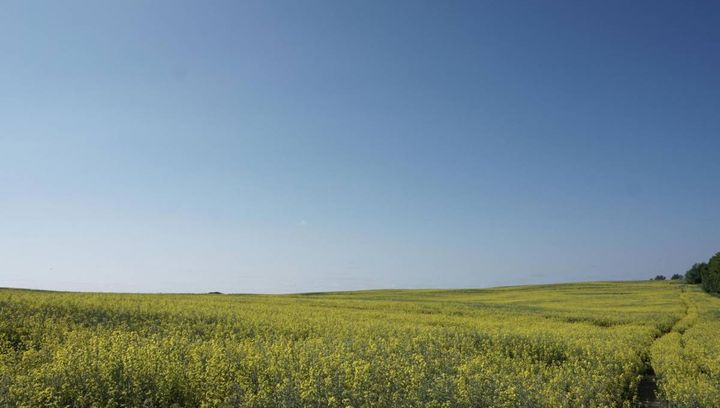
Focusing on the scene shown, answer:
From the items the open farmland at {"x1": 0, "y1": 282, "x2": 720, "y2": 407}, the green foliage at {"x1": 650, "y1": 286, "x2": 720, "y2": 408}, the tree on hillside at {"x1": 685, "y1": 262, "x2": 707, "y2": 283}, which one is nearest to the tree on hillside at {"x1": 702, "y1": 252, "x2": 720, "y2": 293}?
the tree on hillside at {"x1": 685, "y1": 262, "x2": 707, "y2": 283}

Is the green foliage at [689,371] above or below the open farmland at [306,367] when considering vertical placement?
below

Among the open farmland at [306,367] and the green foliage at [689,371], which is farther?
the green foliage at [689,371]

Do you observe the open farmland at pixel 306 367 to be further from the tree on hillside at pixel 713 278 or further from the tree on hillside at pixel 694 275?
the tree on hillside at pixel 694 275

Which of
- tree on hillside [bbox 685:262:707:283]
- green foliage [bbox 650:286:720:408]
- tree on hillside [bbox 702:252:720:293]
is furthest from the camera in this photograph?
tree on hillside [bbox 685:262:707:283]

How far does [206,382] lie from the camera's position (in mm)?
9758

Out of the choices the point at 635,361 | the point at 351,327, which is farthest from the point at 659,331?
the point at 351,327

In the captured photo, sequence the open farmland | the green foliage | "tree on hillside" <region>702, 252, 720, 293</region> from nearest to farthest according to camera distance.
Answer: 1. the open farmland
2. the green foliage
3. "tree on hillside" <region>702, 252, 720, 293</region>

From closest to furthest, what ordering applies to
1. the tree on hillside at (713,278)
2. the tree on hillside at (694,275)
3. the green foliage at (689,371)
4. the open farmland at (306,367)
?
the open farmland at (306,367)
the green foliage at (689,371)
the tree on hillside at (713,278)
the tree on hillside at (694,275)

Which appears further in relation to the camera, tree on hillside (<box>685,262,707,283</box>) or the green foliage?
tree on hillside (<box>685,262,707,283</box>)

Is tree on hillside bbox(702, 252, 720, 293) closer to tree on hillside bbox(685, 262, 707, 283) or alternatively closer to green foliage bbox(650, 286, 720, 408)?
tree on hillside bbox(685, 262, 707, 283)

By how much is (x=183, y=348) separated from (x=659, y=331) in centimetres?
2706

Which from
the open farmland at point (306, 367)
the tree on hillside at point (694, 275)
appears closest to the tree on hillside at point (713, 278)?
the tree on hillside at point (694, 275)

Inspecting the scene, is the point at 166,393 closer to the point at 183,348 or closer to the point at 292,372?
the point at 292,372

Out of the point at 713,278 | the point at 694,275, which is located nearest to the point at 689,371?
the point at 713,278
